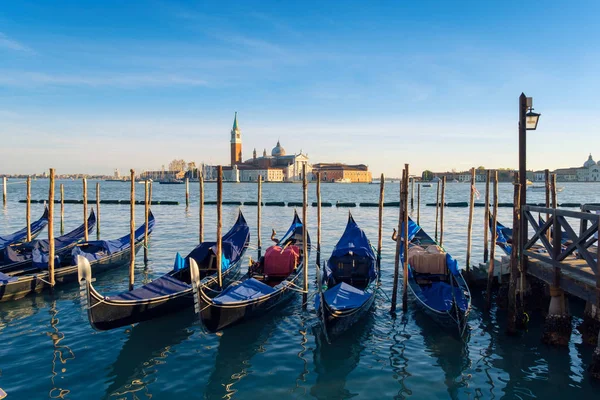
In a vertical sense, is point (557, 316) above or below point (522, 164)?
below

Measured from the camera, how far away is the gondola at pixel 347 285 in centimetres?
672

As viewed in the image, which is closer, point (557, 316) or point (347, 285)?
point (557, 316)

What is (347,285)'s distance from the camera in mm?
8086

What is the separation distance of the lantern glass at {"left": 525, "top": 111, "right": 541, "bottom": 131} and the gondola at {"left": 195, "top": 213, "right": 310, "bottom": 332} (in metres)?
4.43

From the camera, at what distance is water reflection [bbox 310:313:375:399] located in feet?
18.0

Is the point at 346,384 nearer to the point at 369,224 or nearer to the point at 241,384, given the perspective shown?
the point at 241,384

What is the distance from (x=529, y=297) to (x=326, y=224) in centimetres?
1660

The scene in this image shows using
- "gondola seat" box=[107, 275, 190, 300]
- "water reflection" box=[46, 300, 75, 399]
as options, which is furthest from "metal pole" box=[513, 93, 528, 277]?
"water reflection" box=[46, 300, 75, 399]

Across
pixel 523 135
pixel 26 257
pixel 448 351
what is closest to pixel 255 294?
pixel 448 351

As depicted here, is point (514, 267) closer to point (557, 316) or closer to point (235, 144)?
point (557, 316)

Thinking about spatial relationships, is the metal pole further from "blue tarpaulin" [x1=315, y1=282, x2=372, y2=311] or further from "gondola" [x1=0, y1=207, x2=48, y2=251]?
"gondola" [x1=0, y1=207, x2=48, y2=251]

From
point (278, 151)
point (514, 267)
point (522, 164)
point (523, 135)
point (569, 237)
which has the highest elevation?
point (278, 151)

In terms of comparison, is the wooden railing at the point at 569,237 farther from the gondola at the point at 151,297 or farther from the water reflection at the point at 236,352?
the gondola at the point at 151,297

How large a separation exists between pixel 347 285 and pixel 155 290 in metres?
3.35
